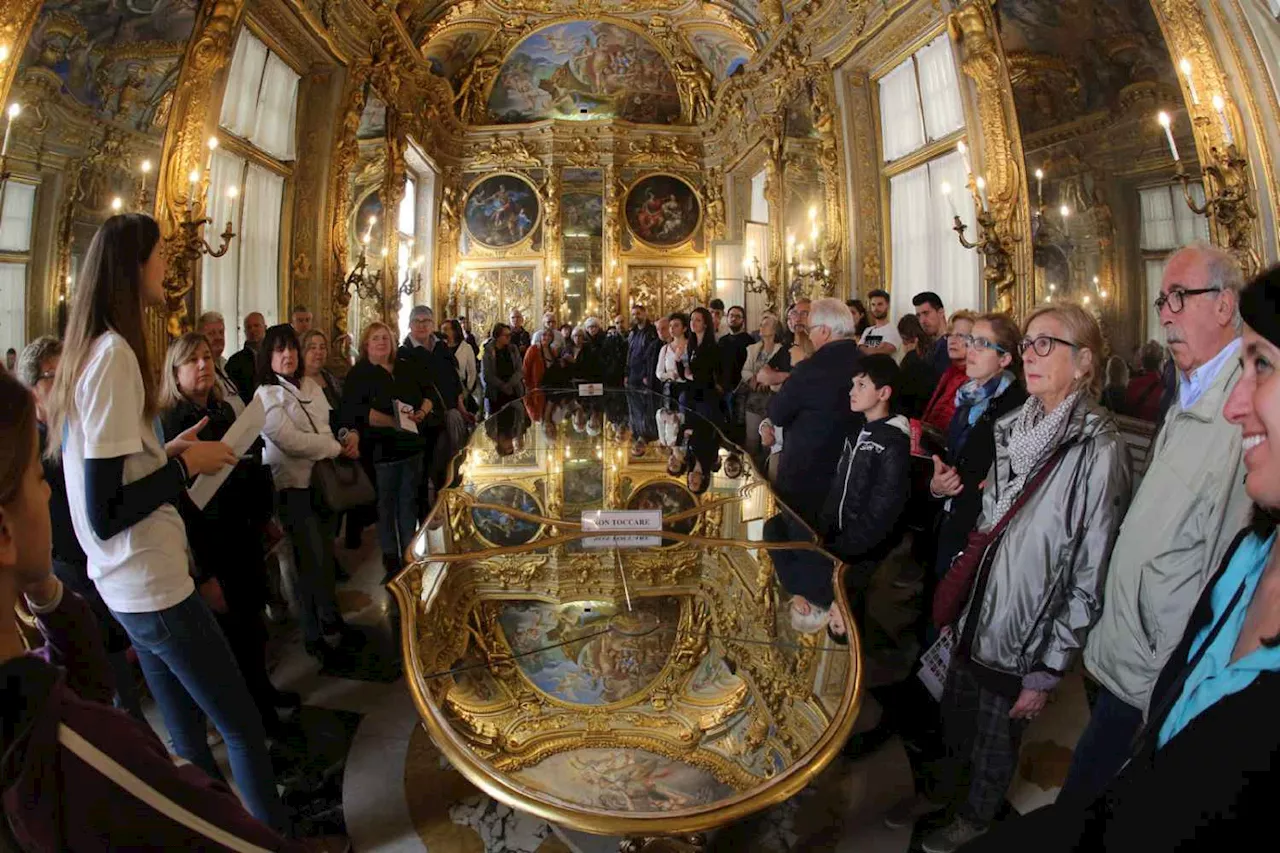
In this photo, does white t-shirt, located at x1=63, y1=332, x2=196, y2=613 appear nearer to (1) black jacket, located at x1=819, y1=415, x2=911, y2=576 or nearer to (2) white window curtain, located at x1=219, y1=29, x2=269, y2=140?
(1) black jacket, located at x1=819, y1=415, x2=911, y2=576

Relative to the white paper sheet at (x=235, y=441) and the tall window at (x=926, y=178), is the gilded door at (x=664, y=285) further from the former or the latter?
the white paper sheet at (x=235, y=441)

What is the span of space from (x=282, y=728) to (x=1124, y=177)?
6598mm

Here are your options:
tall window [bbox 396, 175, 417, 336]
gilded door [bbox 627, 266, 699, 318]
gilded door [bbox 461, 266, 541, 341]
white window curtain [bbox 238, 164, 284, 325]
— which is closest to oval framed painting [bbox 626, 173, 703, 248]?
gilded door [bbox 627, 266, 699, 318]

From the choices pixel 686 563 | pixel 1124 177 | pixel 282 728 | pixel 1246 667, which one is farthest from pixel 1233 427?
pixel 1124 177

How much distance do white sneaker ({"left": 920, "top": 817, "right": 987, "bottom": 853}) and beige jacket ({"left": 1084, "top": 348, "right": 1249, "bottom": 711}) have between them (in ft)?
2.54

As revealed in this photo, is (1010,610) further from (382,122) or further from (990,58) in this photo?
(382,122)

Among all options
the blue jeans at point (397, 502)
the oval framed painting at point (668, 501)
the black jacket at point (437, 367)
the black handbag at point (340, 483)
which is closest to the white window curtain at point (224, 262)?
the black jacket at point (437, 367)

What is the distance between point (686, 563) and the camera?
8.45 feet

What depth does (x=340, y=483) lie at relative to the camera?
12.5ft

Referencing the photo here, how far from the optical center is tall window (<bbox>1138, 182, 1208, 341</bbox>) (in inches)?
176

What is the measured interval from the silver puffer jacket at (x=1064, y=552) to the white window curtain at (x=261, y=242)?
28.6 feet

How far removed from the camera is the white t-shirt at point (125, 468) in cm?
170

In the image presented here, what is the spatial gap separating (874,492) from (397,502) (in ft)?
10.4

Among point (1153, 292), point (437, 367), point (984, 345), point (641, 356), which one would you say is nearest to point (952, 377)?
point (984, 345)
